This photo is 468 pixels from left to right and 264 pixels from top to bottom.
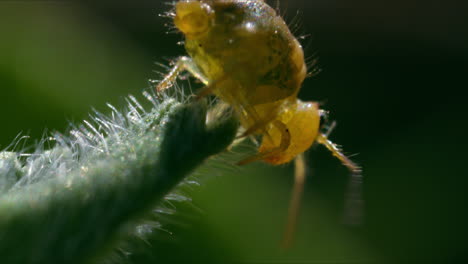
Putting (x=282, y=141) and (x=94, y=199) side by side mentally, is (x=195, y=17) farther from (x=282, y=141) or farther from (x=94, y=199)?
(x=94, y=199)

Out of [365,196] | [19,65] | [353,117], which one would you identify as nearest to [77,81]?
[19,65]

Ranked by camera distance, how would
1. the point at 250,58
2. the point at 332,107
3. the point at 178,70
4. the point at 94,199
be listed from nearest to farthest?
1. the point at 94,199
2. the point at 250,58
3. the point at 178,70
4. the point at 332,107

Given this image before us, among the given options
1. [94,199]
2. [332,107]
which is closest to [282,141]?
[94,199]

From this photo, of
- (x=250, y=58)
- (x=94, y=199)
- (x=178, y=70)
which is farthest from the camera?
(x=178, y=70)

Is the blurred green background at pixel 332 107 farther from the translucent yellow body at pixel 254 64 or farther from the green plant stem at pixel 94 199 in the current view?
the green plant stem at pixel 94 199

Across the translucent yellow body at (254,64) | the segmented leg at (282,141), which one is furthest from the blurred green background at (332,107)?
the segmented leg at (282,141)
